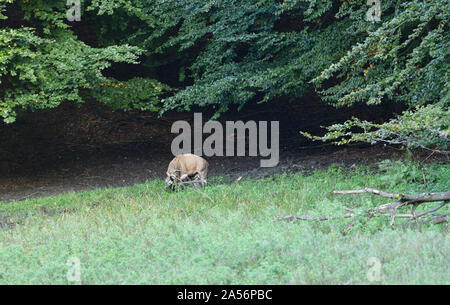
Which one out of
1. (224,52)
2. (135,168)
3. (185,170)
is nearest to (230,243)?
(185,170)

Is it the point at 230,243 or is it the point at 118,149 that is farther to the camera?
the point at 118,149

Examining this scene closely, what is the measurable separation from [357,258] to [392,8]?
26.5 ft

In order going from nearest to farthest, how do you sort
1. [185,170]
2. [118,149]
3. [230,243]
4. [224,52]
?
[230,243] → [185,170] → [224,52] → [118,149]

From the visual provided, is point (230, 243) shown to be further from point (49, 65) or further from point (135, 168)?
point (135, 168)

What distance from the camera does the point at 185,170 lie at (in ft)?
38.0

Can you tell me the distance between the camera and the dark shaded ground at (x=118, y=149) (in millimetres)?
14534

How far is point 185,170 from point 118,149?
6.68m

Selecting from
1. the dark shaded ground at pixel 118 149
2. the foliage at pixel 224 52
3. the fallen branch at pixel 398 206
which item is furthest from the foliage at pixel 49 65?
the fallen branch at pixel 398 206

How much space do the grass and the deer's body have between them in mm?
1538

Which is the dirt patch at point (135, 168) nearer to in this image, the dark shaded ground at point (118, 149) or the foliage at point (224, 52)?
the dark shaded ground at point (118, 149)

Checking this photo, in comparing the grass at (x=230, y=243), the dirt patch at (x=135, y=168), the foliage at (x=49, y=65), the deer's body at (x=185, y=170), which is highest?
the foliage at (x=49, y=65)

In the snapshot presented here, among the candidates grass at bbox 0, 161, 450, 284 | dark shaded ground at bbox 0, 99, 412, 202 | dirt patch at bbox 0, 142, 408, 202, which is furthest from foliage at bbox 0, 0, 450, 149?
grass at bbox 0, 161, 450, 284

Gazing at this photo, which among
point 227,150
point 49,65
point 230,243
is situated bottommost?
point 230,243

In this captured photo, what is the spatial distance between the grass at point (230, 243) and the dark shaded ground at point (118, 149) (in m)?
4.37
